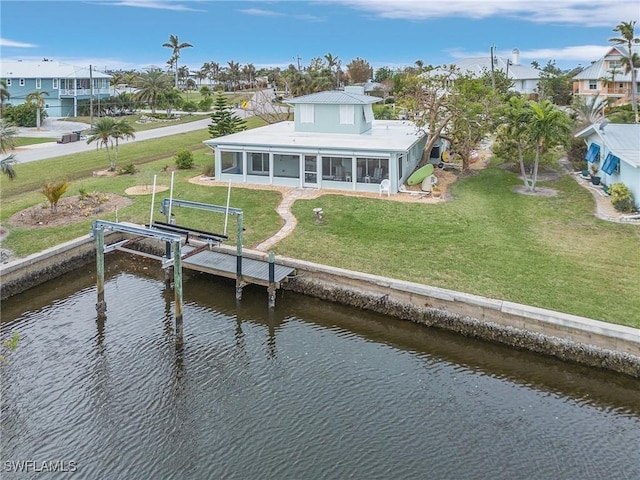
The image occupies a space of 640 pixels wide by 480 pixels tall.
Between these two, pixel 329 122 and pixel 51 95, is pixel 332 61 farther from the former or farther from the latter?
pixel 329 122

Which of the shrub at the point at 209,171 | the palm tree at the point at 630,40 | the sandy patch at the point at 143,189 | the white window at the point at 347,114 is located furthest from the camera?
the palm tree at the point at 630,40

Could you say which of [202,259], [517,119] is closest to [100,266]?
[202,259]

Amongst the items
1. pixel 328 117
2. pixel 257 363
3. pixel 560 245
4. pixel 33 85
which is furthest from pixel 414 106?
pixel 33 85

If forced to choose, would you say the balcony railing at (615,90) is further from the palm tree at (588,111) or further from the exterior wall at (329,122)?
the exterior wall at (329,122)

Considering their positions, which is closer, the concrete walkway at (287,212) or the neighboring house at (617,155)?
the concrete walkway at (287,212)

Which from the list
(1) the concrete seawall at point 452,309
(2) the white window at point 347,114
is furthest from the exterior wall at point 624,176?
(2) the white window at point 347,114

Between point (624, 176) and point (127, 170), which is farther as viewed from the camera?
point (127, 170)

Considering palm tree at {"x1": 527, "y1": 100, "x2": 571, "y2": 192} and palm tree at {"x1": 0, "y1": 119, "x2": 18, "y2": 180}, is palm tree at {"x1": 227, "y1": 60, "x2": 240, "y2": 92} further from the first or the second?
palm tree at {"x1": 0, "y1": 119, "x2": 18, "y2": 180}
